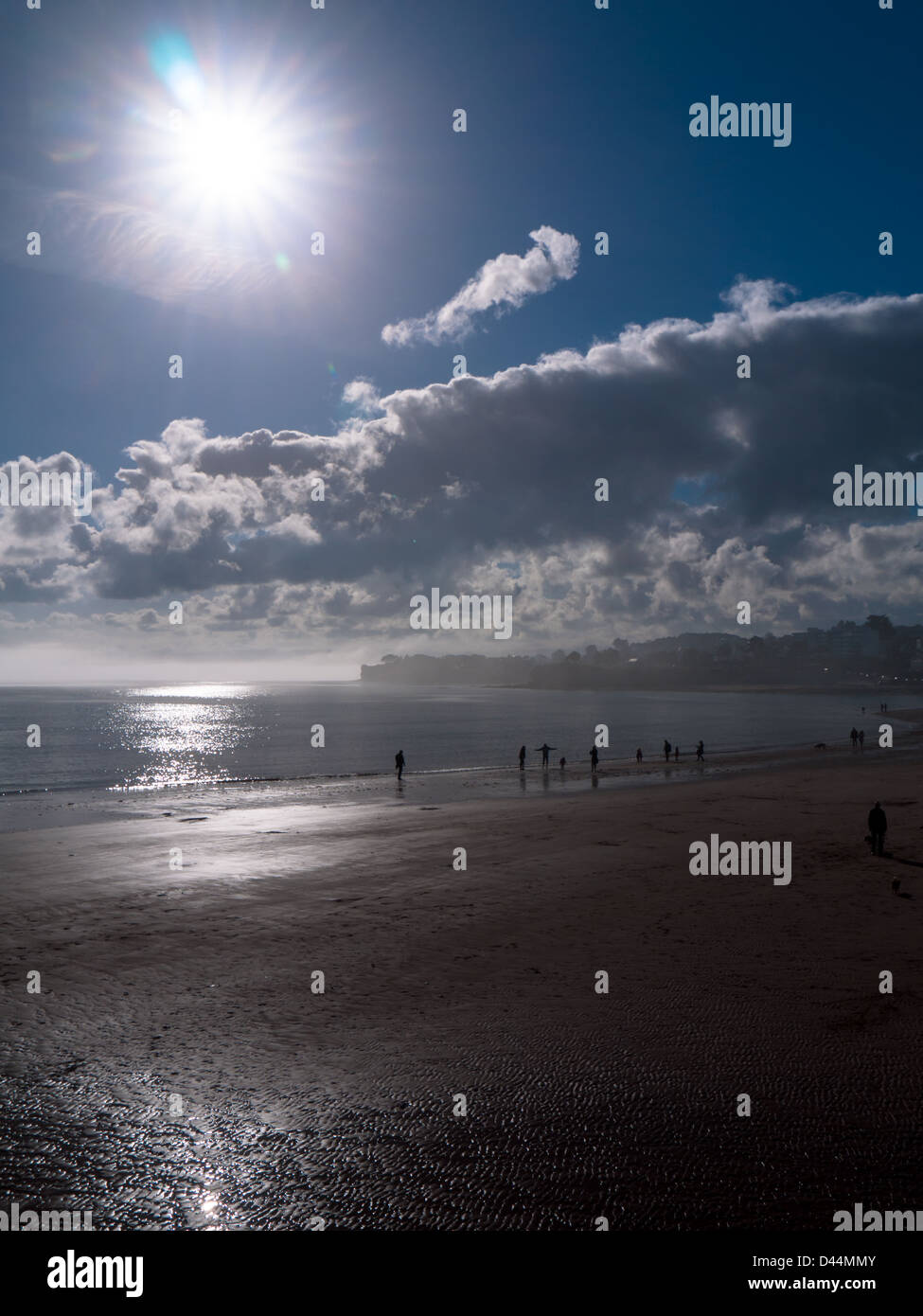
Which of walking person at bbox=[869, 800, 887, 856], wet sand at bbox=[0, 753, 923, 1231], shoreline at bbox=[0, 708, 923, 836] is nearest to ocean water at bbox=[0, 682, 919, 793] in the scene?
shoreline at bbox=[0, 708, 923, 836]

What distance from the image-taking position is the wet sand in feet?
20.7

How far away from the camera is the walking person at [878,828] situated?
1916cm

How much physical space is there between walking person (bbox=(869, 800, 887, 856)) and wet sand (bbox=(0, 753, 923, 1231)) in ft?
1.51

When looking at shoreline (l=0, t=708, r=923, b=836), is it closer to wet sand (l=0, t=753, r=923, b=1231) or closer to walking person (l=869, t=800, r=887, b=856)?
wet sand (l=0, t=753, r=923, b=1231)

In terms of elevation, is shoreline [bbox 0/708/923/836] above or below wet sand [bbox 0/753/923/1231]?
below

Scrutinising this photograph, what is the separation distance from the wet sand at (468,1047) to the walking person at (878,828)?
462mm

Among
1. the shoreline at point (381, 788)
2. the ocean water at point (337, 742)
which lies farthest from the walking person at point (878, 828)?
the ocean water at point (337, 742)

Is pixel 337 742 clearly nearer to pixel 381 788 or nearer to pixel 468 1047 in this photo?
pixel 381 788

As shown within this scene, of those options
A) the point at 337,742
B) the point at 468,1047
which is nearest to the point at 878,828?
the point at 468,1047

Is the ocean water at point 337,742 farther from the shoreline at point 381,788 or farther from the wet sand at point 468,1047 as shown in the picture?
the wet sand at point 468,1047

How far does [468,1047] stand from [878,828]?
1520 centimetres
